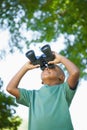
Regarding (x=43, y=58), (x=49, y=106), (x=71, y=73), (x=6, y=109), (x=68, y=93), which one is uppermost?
(x=6, y=109)

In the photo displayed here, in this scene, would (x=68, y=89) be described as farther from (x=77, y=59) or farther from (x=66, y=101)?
(x=77, y=59)

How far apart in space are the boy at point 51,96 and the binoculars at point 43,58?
0.09 ft

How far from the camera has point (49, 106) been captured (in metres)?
3.10

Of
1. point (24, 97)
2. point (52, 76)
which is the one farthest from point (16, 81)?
point (52, 76)

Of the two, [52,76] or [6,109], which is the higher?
[6,109]

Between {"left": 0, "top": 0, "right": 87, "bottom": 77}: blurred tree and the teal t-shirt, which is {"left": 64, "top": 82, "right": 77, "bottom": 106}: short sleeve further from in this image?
{"left": 0, "top": 0, "right": 87, "bottom": 77}: blurred tree

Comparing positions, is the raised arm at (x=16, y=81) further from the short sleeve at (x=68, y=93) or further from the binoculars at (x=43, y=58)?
the short sleeve at (x=68, y=93)

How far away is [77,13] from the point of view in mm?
13508

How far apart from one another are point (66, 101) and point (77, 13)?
1055cm

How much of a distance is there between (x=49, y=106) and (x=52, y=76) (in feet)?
0.97

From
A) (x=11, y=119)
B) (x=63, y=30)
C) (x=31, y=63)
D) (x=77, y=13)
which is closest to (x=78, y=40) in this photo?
(x=63, y=30)

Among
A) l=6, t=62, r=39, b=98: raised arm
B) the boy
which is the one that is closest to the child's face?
the boy

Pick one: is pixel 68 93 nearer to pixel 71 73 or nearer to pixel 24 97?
pixel 71 73

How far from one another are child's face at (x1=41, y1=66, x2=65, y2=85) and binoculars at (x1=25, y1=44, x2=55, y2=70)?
0.04 m
